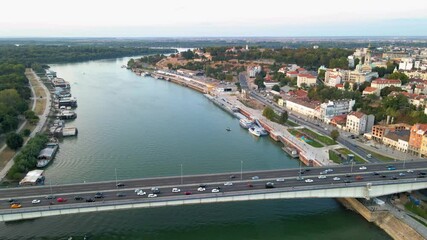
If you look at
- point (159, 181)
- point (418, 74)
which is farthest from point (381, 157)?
point (418, 74)

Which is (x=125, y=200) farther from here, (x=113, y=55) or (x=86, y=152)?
(x=113, y=55)

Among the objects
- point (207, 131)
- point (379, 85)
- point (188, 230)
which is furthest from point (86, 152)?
point (379, 85)

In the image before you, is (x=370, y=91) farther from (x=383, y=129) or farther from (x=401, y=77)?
(x=383, y=129)

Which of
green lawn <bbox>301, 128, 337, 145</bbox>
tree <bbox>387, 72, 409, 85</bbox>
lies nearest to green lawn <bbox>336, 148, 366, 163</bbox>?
green lawn <bbox>301, 128, 337, 145</bbox>

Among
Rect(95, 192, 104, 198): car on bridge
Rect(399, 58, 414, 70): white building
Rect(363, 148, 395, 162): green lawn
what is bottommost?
Rect(363, 148, 395, 162): green lawn

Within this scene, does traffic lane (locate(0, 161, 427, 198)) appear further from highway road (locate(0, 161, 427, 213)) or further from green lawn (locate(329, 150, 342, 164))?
green lawn (locate(329, 150, 342, 164))

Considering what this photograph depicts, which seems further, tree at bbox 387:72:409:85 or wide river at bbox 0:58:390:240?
tree at bbox 387:72:409:85

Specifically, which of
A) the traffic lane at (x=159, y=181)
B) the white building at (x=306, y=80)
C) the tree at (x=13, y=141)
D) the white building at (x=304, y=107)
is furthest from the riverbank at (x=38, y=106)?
the white building at (x=306, y=80)
